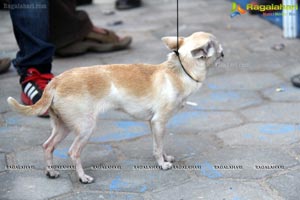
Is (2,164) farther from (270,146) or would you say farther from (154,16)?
(154,16)

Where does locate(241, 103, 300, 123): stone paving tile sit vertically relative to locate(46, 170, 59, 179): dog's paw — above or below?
below

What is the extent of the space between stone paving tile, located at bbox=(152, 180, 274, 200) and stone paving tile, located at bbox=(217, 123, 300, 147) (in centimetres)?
60

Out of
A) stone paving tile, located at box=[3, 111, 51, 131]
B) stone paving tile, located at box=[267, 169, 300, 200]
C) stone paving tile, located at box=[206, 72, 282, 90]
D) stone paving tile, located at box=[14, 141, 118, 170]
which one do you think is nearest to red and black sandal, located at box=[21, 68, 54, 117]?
stone paving tile, located at box=[3, 111, 51, 131]

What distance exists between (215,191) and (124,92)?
2.55 ft

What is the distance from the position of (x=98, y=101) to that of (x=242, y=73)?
2.30 m

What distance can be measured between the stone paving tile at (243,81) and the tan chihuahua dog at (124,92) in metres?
1.55

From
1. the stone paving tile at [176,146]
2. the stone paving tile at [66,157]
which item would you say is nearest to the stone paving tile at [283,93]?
the stone paving tile at [176,146]

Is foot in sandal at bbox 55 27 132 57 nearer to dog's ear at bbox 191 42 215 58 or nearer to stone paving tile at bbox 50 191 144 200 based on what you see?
dog's ear at bbox 191 42 215 58

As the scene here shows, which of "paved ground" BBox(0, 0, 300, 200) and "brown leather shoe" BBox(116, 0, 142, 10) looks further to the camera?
"brown leather shoe" BBox(116, 0, 142, 10)

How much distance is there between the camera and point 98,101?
331 cm

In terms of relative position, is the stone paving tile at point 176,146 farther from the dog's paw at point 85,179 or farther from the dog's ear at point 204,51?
the dog's ear at point 204,51

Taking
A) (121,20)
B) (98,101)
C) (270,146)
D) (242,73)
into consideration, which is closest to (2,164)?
(98,101)

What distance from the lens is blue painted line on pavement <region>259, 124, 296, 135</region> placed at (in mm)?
4014

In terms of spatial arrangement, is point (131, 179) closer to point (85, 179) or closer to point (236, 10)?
point (85, 179)
